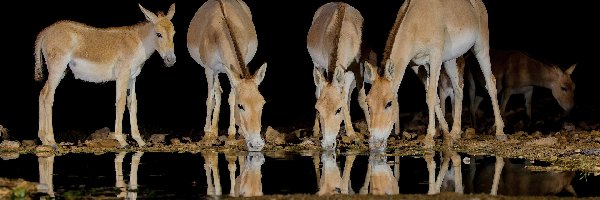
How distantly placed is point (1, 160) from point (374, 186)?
18.9ft

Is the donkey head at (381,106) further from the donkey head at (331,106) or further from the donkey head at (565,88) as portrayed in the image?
the donkey head at (565,88)

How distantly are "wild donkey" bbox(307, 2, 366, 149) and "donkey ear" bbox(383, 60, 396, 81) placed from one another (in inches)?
25.2

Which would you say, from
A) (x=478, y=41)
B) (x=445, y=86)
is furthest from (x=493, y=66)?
(x=478, y=41)

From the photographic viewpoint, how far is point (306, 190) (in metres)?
12.6

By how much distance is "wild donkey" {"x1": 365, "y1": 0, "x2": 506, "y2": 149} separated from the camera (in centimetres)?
1585

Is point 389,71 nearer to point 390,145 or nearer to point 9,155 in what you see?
point 390,145

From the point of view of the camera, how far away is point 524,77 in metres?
23.9

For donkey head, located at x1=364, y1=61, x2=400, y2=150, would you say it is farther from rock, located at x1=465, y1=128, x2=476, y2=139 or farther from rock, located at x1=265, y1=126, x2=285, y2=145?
rock, located at x1=465, y1=128, x2=476, y2=139

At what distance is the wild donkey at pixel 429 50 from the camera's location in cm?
1585

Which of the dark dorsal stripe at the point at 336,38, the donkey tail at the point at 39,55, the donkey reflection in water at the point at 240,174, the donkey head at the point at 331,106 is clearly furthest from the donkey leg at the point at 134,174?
the dark dorsal stripe at the point at 336,38

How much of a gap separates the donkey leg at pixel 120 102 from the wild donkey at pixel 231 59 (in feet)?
4.48

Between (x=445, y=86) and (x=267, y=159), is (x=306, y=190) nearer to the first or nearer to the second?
(x=267, y=159)

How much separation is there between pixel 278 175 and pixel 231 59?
13.0 ft

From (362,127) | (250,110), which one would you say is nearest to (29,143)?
(250,110)
